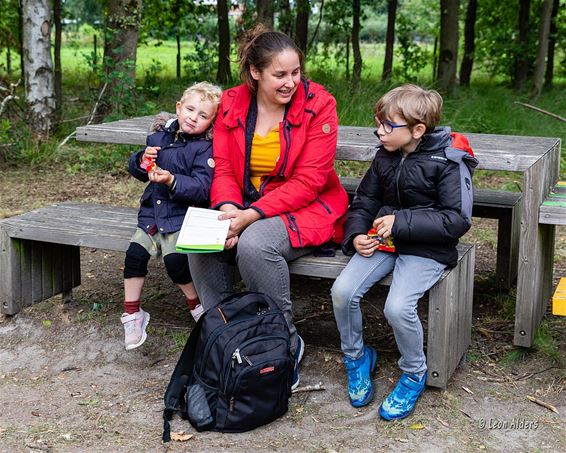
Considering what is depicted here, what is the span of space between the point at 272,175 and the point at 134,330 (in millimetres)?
1015

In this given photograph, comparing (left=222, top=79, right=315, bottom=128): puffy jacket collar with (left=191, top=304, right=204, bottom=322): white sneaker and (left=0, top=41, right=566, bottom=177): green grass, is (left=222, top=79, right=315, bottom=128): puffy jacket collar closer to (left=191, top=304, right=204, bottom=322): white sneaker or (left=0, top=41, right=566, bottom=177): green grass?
(left=191, top=304, right=204, bottom=322): white sneaker

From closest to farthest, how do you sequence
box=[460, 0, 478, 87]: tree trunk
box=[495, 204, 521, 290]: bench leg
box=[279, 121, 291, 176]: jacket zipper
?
box=[279, 121, 291, 176]: jacket zipper, box=[495, 204, 521, 290]: bench leg, box=[460, 0, 478, 87]: tree trunk

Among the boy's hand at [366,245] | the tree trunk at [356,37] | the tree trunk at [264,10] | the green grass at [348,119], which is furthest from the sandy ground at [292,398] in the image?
the tree trunk at [356,37]

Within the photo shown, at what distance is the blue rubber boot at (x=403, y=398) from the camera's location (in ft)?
11.0

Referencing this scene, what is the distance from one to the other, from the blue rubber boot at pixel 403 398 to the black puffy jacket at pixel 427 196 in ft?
1.67

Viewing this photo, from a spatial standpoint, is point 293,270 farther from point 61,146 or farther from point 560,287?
point 61,146

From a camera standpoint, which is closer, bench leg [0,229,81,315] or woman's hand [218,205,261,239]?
woman's hand [218,205,261,239]

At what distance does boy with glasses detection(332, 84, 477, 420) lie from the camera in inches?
133

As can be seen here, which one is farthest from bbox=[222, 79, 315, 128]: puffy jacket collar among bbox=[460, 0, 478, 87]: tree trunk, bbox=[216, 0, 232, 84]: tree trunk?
bbox=[460, 0, 478, 87]: tree trunk

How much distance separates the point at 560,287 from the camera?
3676 mm

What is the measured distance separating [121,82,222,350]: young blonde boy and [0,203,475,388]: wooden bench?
17 cm

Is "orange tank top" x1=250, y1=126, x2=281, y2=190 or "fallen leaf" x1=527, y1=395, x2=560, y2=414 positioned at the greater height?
"orange tank top" x1=250, y1=126, x2=281, y2=190

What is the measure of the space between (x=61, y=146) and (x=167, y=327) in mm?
4471

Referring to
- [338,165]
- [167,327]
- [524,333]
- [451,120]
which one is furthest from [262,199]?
[451,120]
